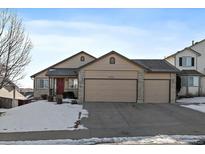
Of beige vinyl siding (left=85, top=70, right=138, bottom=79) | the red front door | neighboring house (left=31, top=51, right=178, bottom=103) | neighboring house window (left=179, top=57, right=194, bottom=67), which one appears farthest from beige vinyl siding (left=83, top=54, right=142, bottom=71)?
neighboring house window (left=179, top=57, right=194, bottom=67)

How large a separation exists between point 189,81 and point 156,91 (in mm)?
8357

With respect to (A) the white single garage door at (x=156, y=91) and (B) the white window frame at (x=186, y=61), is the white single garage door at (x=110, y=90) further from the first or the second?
(B) the white window frame at (x=186, y=61)

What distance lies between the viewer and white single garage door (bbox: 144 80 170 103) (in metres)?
29.8

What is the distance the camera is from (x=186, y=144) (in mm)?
10297

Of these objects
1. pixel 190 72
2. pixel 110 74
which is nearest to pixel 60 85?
pixel 110 74

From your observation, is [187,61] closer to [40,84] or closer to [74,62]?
[74,62]

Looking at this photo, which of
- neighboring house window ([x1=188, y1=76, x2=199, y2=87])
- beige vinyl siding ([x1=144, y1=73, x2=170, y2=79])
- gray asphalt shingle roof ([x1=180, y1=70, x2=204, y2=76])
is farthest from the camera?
neighboring house window ([x1=188, y1=76, x2=199, y2=87])

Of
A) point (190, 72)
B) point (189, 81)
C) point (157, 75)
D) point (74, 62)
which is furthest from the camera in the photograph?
point (74, 62)

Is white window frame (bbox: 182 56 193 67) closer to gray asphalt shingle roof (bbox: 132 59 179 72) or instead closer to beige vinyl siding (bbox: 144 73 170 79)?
gray asphalt shingle roof (bbox: 132 59 179 72)

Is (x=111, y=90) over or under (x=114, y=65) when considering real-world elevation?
under

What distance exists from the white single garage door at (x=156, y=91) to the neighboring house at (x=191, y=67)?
6.92m

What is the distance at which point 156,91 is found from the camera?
30.0 m

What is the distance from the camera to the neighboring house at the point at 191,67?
121 ft

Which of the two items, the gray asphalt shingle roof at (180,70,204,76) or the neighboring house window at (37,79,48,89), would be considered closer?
the gray asphalt shingle roof at (180,70,204,76)
